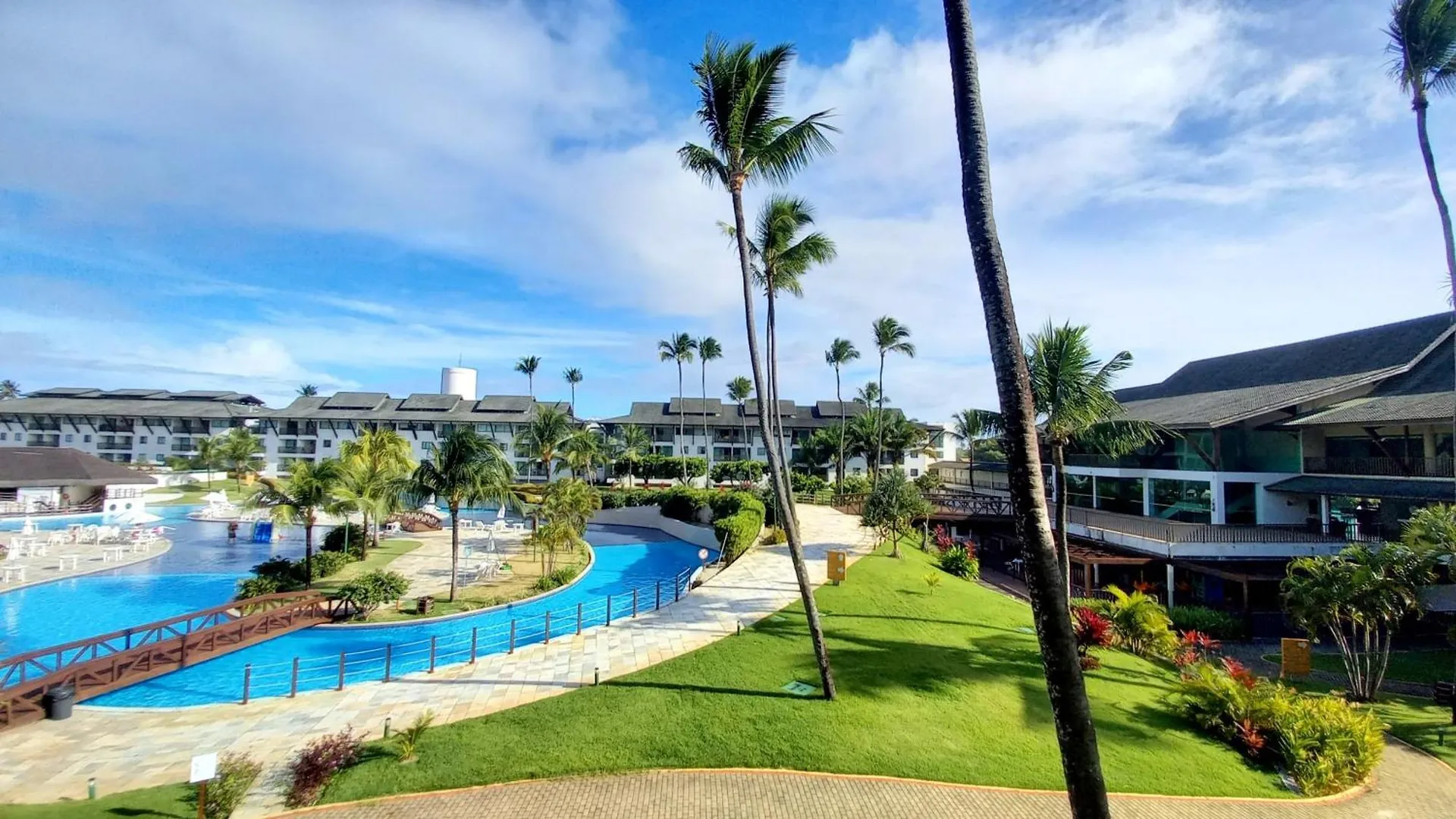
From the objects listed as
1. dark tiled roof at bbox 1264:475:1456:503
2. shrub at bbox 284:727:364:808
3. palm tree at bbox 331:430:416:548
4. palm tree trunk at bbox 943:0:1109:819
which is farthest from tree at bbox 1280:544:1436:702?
palm tree at bbox 331:430:416:548

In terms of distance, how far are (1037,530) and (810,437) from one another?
185 ft

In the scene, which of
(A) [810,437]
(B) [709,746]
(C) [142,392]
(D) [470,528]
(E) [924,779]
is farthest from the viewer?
(C) [142,392]

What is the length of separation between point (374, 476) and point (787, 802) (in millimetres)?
24062

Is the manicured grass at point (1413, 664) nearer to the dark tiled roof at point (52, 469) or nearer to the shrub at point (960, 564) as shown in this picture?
the shrub at point (960, 564)

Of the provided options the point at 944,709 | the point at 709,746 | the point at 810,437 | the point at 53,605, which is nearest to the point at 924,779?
the point at 944,709

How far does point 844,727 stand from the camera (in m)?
10.5

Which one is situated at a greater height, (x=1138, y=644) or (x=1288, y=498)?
(x=1288, y=498)

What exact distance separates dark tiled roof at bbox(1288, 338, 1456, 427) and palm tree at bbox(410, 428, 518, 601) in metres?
30.6

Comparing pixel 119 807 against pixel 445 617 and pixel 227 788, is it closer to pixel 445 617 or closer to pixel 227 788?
pixel 227 788

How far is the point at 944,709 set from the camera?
37.3ft

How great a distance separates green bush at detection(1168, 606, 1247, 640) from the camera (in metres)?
20.5

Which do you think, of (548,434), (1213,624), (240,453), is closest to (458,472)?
(548,434)

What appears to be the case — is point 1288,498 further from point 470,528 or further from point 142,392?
point 142,392

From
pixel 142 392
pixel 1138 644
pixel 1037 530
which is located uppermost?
pixel 142 392
